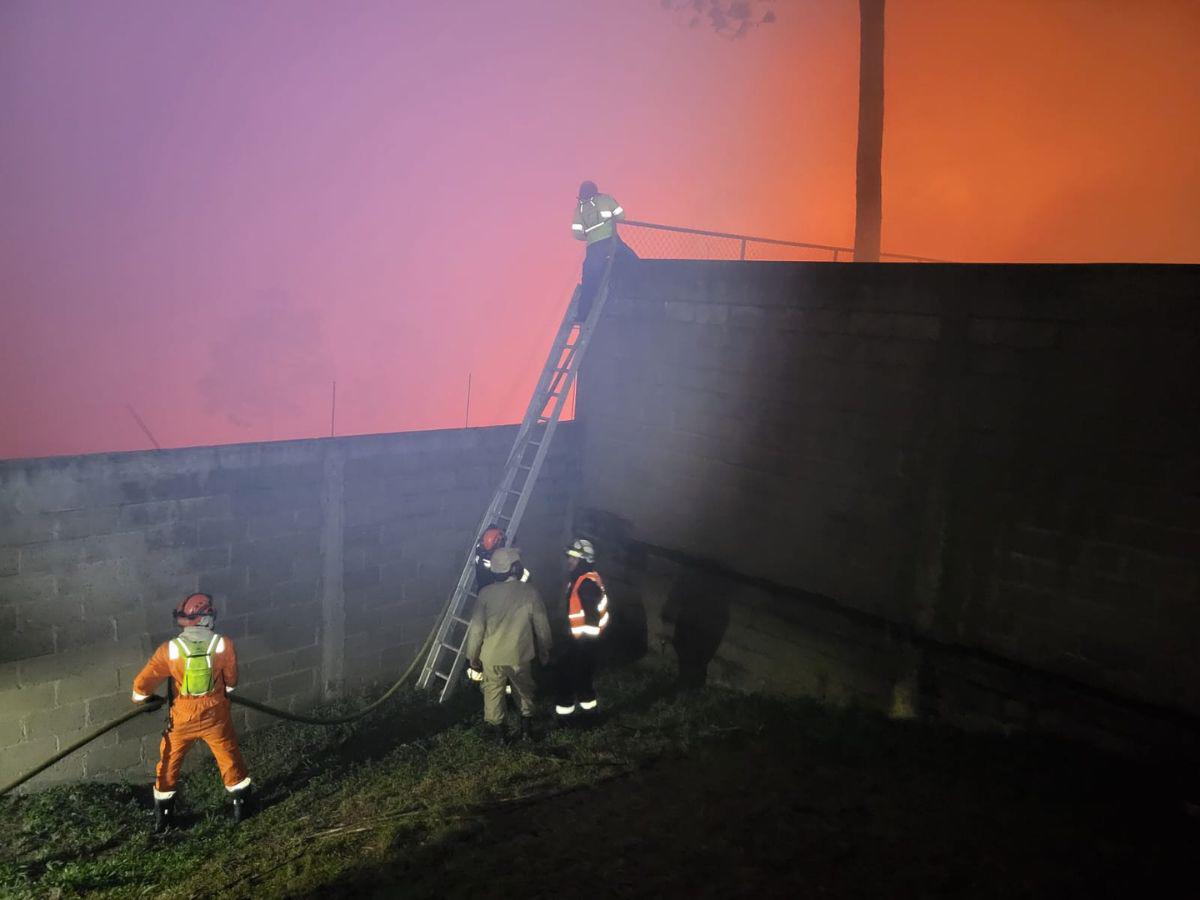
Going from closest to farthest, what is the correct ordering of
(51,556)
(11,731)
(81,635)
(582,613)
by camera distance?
(11,731) < (51,556) < (81,635) < (582,613)

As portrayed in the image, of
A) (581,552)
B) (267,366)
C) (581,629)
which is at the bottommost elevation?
(581,629)

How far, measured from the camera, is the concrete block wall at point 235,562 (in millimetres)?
6246

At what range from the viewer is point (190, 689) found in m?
5.78

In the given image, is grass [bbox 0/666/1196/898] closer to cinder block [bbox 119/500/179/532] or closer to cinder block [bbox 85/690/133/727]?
cinder block [bbox 85/690/133/727]

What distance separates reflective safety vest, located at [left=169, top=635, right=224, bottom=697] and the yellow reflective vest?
5.30 meters

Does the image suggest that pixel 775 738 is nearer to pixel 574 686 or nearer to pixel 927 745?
pixel 927 745

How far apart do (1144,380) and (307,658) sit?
23.1 feet

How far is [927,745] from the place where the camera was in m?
6.56

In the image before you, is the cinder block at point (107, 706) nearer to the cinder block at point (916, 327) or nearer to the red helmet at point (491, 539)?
the red helmet at point (491, 539)

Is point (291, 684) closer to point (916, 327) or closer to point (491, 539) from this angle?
point (491, 539)

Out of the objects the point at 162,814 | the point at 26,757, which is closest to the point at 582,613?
the point at 162,814

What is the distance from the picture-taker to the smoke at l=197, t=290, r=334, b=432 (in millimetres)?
52938

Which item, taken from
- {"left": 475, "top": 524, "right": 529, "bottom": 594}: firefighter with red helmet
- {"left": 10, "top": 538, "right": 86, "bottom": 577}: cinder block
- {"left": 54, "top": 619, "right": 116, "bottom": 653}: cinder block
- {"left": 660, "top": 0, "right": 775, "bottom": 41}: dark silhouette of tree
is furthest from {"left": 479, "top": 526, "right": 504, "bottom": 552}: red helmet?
{"left": 660, "top": 0, "right": 775, "bottom": 41}: dark silhouette of tree

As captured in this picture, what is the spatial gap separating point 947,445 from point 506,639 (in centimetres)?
383
